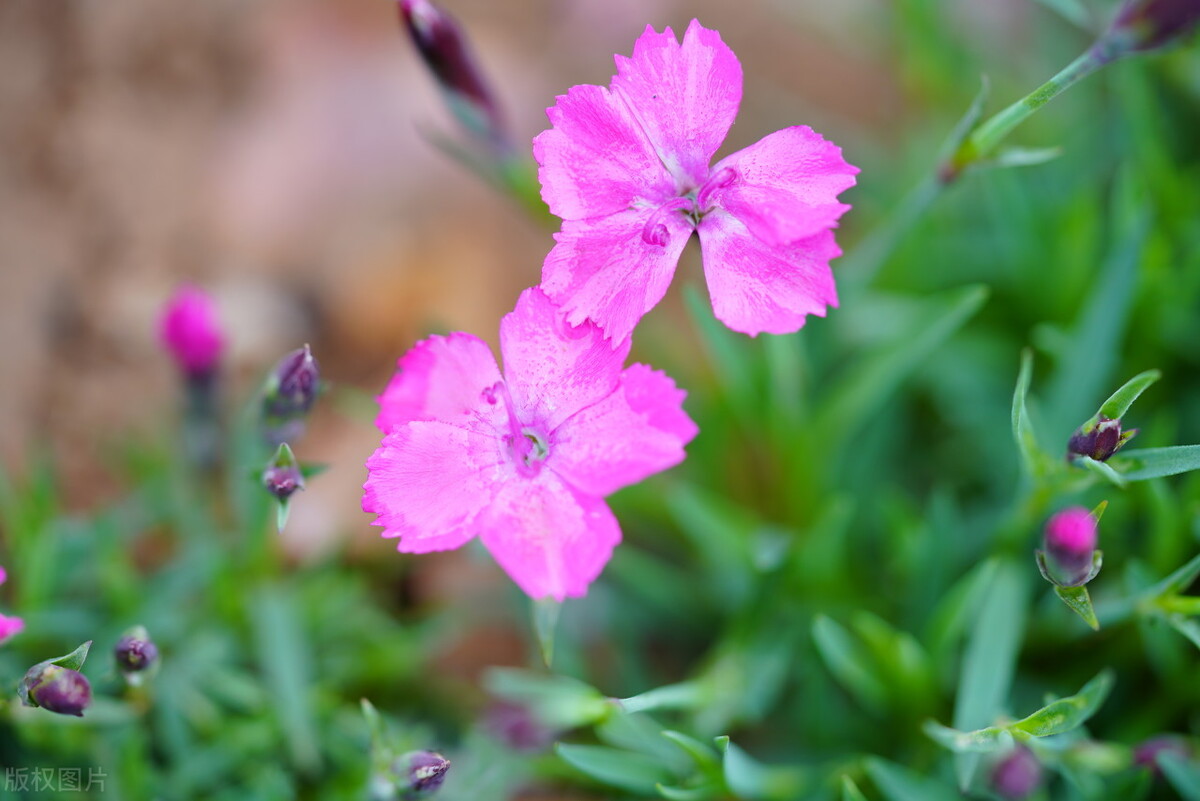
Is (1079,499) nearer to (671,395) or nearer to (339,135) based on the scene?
(671,395)

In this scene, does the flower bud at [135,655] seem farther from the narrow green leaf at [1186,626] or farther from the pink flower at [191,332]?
the narrow green leaf at [1186,626]

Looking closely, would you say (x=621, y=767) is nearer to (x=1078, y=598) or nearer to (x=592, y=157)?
(x=1078, y=598)

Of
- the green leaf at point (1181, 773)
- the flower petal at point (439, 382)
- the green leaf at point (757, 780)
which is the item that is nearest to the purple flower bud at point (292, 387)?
the flower petal at point (439, 382)

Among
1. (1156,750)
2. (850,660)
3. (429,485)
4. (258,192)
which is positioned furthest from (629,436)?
(258,192)

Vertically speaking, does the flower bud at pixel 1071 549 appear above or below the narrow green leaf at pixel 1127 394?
below

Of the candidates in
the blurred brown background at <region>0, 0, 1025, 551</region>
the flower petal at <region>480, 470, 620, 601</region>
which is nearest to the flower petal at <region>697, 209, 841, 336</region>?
the flower petal at <region>480, 470, 620, 601</region>

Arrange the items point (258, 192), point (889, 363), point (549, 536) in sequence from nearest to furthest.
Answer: point (549, 536)
point (889, 363)
point (258, 192)

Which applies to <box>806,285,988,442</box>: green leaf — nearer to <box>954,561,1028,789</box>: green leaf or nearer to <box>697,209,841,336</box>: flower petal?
<box>954,561,1028,789</box>: green leaf
